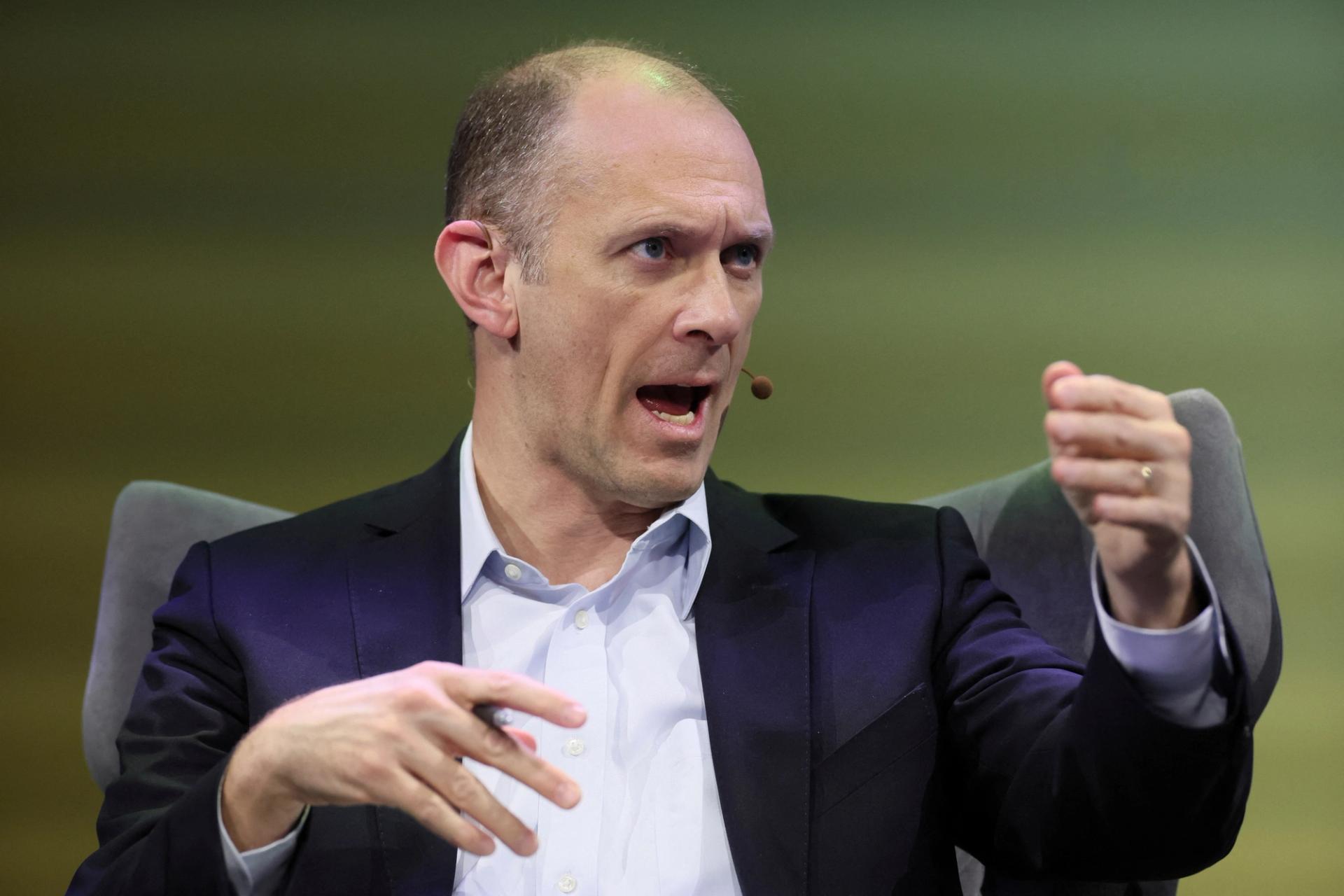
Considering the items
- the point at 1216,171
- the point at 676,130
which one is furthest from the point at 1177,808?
the point at 1216,171

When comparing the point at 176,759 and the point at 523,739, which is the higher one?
the point at 523,739

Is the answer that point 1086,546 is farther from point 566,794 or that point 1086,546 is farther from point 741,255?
point 566,794

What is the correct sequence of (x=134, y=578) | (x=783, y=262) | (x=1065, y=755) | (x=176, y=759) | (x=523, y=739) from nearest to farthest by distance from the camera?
1. (x=523, y=739)
2. (x=1065, y=755)
3. (x=176, y=759)
4. (x=134, y=578)
5. (x=783, y=262)

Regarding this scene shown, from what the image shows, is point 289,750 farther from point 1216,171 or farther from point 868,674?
point 1216,171

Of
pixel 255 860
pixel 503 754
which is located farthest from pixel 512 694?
pixel 255 860

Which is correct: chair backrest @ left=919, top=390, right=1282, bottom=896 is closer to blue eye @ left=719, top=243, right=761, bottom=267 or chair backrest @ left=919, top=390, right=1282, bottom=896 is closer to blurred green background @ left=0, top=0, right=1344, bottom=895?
blue eye @ left=719, top=243, right=761, bottom=267

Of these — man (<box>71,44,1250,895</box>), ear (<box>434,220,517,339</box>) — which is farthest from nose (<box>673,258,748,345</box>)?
ear (<box>434,220,517,339</box>)

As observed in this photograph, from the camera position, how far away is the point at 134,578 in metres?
Answer: 1.85

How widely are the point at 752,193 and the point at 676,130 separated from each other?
4.6 inches

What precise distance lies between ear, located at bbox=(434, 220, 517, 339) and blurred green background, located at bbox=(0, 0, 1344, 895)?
2.06ft

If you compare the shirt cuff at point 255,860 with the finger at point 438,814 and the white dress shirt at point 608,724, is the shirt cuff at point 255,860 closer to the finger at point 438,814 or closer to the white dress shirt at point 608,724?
the white dress shirt at point 608,724

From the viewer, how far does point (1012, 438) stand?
225 centimetres

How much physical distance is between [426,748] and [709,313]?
24.4 inches

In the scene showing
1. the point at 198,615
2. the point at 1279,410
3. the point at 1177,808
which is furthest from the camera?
the point at 1279,410
